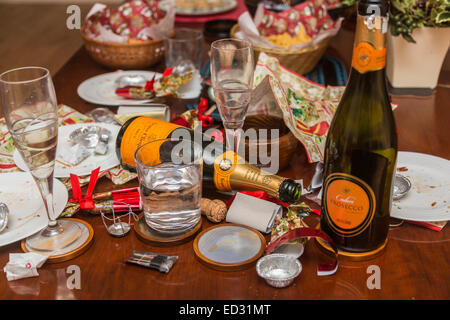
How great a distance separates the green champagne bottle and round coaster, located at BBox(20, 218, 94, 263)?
1.23ft

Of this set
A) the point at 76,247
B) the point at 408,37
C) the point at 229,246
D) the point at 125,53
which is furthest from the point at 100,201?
the point at 408,37

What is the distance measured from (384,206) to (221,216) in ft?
0.88

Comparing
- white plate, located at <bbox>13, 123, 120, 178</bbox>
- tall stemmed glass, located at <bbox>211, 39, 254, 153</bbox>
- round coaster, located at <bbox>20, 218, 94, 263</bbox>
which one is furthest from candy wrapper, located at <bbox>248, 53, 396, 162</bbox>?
round coaster, located at <bbox>20, 218, 94, 263</bbox>

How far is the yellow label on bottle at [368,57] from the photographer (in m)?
0.66

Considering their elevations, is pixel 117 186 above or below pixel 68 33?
above

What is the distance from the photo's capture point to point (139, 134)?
0.98 meters

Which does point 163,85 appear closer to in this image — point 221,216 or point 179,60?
point 179,60

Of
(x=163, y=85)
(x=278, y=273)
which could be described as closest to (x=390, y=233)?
(x=278, y=273)

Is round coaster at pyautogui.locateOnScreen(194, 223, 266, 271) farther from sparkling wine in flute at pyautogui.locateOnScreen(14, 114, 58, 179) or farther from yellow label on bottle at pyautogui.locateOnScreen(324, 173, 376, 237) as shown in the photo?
sparkling wine in flute at pyautogui.locateOnScreen(14, 114, 58, 179)

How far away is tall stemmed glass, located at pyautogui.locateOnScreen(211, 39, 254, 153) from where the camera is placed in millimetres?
921

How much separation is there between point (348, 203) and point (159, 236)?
0.99 ft

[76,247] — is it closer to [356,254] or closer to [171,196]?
[171,196]

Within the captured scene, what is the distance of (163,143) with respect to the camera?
841mm

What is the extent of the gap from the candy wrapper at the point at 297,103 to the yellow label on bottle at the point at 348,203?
0.26m
